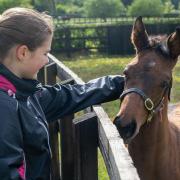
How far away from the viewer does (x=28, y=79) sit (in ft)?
8.24

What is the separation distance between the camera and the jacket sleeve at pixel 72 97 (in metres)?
3.24

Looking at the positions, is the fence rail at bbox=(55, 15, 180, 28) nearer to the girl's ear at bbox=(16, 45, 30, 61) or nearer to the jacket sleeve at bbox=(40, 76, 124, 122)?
the jacket sleeve at bbox=(40, 76, 124, 122)

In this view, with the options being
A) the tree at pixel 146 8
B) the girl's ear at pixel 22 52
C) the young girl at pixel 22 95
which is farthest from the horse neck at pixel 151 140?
the tree at pixel 146 8

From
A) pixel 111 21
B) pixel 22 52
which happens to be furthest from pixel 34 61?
pixel 111 21

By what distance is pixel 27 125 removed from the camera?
2434mm

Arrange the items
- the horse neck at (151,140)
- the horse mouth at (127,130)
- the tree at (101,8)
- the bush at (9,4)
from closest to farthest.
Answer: the horse mouth at (127,130) < the horse neck at (151,140) < the bush at (9,4) < the tree at (101,8)

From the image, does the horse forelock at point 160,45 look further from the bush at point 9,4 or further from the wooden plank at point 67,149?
the bush at point 9,4

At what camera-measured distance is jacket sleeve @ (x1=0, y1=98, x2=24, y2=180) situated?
2.20 meters

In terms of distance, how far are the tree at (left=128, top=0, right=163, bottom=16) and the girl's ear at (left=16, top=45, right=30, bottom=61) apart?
39433 millimetres

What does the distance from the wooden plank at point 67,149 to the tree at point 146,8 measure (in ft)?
124

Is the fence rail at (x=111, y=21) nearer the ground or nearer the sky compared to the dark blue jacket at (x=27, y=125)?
nearer the ground

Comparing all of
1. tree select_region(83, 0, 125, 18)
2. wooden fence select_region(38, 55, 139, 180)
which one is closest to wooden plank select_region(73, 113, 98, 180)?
wooden fence select_region(38, 55, 139, 180)

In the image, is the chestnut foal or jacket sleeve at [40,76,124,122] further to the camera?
the chestnut foal

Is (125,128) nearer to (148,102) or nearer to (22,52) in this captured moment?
(148,102)
